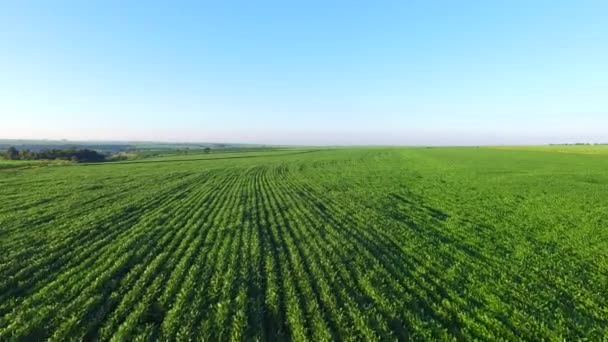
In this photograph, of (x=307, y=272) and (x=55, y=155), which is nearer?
(x=307, y=272)

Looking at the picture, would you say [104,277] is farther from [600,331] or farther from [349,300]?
[600,331]

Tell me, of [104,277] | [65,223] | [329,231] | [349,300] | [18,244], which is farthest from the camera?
[65,223]

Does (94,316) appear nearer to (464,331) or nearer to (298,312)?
(298,312)

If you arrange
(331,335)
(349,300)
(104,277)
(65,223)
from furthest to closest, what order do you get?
(65,223)
(104,277)
(349,300)
(331,335)

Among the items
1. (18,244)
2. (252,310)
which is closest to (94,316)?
(252,310)

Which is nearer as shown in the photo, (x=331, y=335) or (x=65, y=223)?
(x=331, y=335)

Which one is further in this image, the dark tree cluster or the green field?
the dark tree cluster

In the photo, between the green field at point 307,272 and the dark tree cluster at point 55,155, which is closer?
the green field at point 307,272

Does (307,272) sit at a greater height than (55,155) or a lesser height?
lesser
